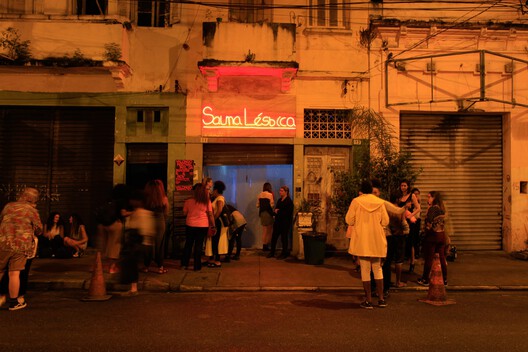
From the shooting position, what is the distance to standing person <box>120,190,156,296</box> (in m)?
7.30

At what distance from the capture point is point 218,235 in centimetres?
988

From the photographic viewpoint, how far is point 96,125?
38.7 ft

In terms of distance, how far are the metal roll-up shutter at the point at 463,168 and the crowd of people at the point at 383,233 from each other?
3509mm

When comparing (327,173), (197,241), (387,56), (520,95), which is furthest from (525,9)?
(197,241)

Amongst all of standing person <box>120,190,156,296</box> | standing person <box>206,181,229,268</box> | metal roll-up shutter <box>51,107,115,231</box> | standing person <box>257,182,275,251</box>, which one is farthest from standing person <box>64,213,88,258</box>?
standing person <box>257,182,275,251</box>

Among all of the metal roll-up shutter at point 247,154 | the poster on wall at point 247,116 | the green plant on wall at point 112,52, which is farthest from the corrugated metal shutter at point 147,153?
the green plant on wall at point 112,52

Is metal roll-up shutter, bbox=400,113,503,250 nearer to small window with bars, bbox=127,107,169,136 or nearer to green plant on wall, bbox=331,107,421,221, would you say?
green plant on wall, bbox=331,107,421,221

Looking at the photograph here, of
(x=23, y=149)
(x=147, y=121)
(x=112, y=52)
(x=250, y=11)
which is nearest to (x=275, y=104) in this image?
(x=250, y=11)

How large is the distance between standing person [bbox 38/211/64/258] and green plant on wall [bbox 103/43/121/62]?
3.97m

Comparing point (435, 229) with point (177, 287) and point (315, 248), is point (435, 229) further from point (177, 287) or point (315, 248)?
point (177, 287)

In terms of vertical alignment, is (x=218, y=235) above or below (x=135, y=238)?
below

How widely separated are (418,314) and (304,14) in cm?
839

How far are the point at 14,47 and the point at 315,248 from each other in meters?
8.62

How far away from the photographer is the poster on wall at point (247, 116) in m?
11.6
